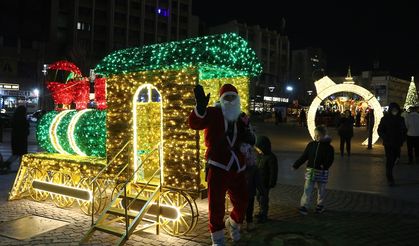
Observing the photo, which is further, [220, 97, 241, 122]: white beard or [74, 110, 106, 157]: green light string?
[74, 110, 106, 157]: green light string

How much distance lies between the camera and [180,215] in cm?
573

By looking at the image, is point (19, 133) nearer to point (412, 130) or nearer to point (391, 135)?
point (391, 135)

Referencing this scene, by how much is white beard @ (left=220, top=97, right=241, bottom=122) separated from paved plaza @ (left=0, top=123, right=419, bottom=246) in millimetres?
1724

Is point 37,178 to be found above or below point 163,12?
below

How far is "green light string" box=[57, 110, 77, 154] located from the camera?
809 cm

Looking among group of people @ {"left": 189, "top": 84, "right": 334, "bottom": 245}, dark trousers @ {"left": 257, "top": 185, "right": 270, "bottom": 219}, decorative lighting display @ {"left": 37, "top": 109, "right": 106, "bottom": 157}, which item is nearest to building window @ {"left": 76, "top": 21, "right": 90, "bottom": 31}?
decorative lighting display @ {"left": 37, "top": 109, "right": 106, "bottom": 157}

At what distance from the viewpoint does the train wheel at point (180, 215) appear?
573 cm

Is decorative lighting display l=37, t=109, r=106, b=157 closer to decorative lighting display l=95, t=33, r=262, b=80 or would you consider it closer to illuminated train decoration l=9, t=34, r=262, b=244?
illuminated train decoration l=9, t=34, r=262, b=244

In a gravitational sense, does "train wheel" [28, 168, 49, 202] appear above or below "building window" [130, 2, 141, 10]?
below

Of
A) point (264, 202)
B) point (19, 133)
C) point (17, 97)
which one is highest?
point (17, 97)

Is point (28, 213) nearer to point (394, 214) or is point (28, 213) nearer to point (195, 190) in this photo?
point (195, 190)

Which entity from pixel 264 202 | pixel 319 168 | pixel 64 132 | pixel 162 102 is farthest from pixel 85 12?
pixel 264 202

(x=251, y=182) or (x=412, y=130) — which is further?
(x=412, y=130)

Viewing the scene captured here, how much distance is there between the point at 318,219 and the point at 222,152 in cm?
261
